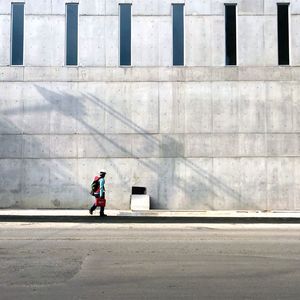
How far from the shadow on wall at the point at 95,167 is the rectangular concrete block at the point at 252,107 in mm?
2304

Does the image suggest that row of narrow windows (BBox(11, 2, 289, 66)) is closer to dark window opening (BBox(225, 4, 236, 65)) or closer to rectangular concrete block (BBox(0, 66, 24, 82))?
dark window opening (BBox(225, 4, 236, 65))

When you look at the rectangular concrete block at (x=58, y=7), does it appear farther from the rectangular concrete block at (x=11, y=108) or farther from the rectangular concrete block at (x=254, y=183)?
the rectangular concrete block at (x=254, y=183)

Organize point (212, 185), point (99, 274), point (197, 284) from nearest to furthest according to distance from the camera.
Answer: point (197, 284)
point (99, 274)
point (212, 185)

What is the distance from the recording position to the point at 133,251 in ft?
31.7

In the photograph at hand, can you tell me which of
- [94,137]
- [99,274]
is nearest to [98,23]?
[94,137]

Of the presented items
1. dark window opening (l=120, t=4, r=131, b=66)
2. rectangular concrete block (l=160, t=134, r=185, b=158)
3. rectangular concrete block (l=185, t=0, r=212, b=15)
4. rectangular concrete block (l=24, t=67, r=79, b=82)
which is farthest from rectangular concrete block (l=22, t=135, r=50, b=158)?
rectangular concrete block (l=185, t=0, r=212, b=15)

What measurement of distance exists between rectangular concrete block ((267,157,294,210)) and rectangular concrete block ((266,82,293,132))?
142 centimetres

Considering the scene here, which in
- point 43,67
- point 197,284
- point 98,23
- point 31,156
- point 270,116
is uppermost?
point 98,23

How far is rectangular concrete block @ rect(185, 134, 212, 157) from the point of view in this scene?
20.7 m

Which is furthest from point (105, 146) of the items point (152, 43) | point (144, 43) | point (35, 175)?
point (152, 43)

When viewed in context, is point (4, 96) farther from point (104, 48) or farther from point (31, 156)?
point (104, 48)

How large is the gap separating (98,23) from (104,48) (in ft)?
3.79

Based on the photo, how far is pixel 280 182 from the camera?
20609mm

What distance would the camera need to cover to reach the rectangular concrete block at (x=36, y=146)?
2080cm
